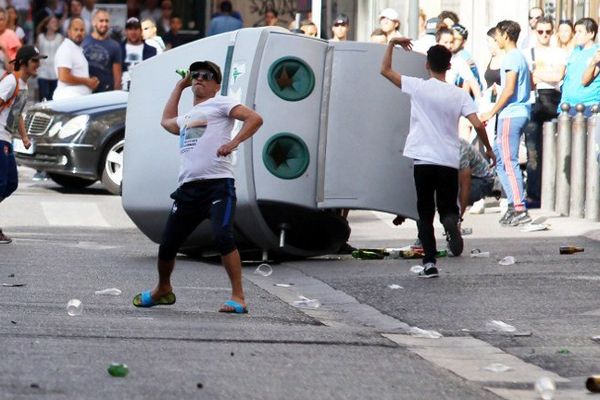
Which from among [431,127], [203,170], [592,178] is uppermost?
[431,127]

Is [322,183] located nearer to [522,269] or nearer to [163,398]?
[522,269]

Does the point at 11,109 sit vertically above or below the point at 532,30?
below

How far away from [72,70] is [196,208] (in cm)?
1198

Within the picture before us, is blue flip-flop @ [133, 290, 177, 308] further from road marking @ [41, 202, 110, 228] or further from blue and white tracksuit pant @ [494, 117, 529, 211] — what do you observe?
blue and white tracksuit pant @ [494, 117, 529, 211]

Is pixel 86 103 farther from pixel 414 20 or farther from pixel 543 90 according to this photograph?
pixel 543 90

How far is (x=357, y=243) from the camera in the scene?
50.4 feet

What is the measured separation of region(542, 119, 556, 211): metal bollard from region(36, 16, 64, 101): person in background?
1007 centimetres

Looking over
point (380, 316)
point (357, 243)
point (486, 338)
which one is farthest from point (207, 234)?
point (486, 338)

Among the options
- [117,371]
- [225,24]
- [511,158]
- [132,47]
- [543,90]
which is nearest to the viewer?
[117,371]

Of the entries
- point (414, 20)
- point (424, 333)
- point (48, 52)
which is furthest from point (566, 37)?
point (48, 52)

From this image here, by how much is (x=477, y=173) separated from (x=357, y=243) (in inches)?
47.7

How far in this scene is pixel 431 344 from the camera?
9.05 metres

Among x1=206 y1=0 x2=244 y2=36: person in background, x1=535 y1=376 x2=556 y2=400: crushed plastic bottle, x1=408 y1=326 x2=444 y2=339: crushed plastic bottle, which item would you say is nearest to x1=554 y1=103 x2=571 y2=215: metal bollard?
x1=408 y1=326 x2=444 y2=339: crushed plastic bottle

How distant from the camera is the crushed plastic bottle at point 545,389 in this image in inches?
285
